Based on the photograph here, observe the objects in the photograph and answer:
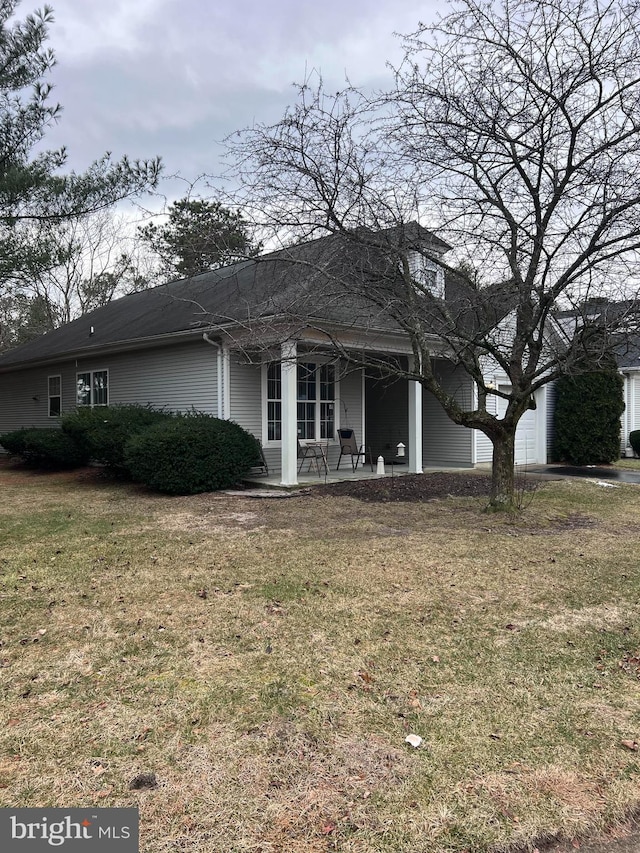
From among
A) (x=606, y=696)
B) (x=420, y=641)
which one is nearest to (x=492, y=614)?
(x=420, y=641)

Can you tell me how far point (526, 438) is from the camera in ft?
53.2

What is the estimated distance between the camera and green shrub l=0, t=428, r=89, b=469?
13000 mm

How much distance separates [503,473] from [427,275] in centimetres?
308

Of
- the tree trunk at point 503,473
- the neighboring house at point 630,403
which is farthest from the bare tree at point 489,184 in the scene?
the neighboring house at point 630,403

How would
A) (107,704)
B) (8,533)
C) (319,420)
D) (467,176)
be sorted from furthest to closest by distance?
(319,420), (467,176), (8,533), (107,704)

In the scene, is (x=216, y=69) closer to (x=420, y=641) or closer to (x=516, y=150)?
(x=516, y=150)

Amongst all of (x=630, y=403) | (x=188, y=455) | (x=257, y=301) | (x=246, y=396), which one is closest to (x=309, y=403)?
(x=246, y=396)

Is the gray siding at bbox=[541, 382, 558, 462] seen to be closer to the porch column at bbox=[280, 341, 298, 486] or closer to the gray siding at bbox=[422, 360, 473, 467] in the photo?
the gray siding at bbox=[422, 360, 473, 467]

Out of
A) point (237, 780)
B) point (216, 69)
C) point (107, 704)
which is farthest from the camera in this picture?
point (216, 69)

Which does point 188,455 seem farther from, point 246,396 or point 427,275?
point 427,275

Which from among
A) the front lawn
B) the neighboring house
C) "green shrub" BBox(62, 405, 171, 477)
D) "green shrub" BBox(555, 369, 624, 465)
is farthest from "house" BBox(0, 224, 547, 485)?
the neighboring house

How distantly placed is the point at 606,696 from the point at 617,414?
1435cm

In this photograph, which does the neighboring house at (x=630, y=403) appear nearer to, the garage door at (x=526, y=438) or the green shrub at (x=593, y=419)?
the green shrub at (x=593, y=419)

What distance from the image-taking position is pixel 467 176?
753cm
